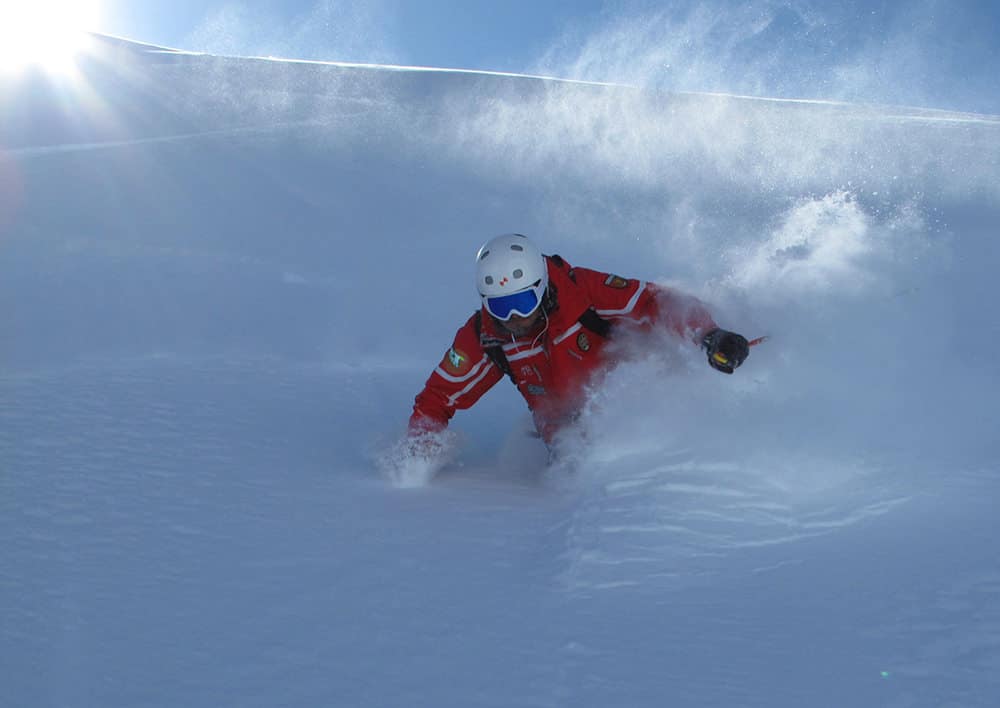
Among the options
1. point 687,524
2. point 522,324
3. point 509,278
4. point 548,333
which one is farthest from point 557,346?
point 687,524

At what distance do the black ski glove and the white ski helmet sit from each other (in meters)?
0.93

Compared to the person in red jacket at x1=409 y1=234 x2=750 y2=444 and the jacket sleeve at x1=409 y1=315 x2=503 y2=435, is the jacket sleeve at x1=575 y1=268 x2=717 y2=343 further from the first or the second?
the jacket sleeve at x1=409 y1=315 x2=503 y2=435

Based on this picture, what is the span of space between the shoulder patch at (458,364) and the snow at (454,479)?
0.37 m

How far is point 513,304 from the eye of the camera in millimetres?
4500

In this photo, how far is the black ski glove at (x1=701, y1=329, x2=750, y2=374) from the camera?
426 cm

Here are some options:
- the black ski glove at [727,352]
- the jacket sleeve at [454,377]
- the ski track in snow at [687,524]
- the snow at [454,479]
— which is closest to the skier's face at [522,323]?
the jacket sleeve at [454,377]

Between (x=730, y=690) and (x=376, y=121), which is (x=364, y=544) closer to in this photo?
(x=730, y=690)

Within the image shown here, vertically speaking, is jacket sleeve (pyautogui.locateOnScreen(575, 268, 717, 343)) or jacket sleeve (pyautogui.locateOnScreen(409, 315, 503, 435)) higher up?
jacket sleeve (pyautogui.locateOnScreen(575, 268, 717, 343))

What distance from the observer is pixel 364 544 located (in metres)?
3.32

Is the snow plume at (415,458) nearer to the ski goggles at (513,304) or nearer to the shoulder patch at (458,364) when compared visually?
the shoulder patch at (458,364)

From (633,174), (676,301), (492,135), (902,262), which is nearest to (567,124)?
(492,135)

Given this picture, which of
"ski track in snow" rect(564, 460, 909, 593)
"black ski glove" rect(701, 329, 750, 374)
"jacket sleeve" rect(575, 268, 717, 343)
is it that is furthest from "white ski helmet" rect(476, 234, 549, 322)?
"ski track in snow" rect(564, 460, 909, 593)

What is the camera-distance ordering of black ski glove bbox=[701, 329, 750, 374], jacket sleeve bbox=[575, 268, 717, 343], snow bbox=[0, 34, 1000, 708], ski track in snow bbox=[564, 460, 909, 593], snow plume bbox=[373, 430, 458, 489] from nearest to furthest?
snow bbox=[0, 34, 1000, 708]
ski track in snow bbox=[564, 460, 909, 593]
black ski glove bbox=[701, 329, 750, 374]
snow plume bbox=[373, 430, 458, 489]
jacket sleeve bbox=[575, 268, 717, 343]

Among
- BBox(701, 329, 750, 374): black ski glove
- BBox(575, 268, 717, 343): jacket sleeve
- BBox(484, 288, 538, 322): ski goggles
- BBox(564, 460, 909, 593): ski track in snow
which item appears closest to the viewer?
BBox(564, 460, 909, 593): ski track in snow
